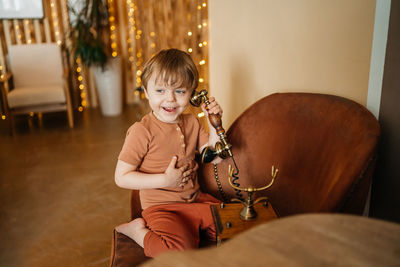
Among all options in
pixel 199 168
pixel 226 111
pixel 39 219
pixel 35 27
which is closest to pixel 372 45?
pixel 199 168

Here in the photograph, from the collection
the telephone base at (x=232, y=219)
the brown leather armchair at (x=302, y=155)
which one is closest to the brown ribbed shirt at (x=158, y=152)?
the brown leather armchair at (x=302, y=155)

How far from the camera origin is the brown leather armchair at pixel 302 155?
0.85m

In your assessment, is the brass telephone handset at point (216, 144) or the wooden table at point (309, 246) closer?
the wooden table at point (309, 246)

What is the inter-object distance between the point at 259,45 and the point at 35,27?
406cm

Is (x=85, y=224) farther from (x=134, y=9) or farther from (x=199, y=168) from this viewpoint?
(x=134, y=9)

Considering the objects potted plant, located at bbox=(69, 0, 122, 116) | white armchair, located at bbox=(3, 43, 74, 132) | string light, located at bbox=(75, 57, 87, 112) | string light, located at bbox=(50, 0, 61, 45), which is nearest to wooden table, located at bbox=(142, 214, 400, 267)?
white armchair, located at bbox=(3, 43, 74, 132)

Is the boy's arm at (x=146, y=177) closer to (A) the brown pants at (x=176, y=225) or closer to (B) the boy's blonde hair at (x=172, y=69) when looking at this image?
(A) the brown pants at (x=176, y=225)

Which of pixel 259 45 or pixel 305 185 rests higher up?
pixel 259 45

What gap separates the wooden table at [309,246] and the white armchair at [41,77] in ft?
12.3

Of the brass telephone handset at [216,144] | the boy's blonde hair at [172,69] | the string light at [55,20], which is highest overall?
the string light at [55,20]

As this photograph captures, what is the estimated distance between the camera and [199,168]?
1.41 meters

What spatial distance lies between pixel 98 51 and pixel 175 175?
10.8 ft

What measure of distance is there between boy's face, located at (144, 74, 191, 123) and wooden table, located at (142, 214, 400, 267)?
0.77m

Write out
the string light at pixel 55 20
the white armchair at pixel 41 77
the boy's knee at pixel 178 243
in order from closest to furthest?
the boy's knee at pixel 178 243 < the white armchair at pixel 41 77 < the string light at pixel 55 20
